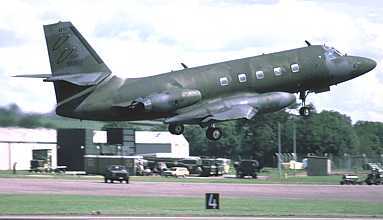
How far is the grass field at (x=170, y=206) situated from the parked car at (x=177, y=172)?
216 feet

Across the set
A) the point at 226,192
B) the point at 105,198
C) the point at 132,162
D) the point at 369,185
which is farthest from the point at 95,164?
the point at 105,198

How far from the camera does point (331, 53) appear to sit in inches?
2110

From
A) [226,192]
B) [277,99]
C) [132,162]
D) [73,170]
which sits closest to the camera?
[277,99]

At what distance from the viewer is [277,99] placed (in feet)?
159

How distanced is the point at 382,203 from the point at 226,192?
63.8ft

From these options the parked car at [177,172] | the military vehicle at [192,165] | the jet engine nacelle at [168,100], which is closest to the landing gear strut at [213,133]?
the jet engine nacelle at [168,100]

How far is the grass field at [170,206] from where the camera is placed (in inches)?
2393

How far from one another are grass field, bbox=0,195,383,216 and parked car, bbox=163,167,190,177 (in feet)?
216

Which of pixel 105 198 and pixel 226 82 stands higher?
pixel 226 82

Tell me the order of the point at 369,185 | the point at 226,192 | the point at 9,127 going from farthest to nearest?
the point at 369,185, the point at 226,192, the point at 9,127

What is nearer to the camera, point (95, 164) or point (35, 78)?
point (35, 78)

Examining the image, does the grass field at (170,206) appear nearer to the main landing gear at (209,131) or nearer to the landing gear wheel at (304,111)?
the landing gear wheel at (304,111)

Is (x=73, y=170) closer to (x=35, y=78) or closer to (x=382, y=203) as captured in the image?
(x=382, y=203)

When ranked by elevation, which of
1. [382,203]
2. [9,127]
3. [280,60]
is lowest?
[382,203]
